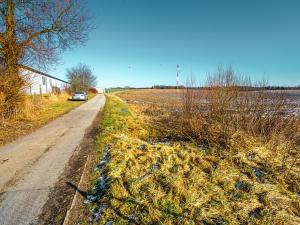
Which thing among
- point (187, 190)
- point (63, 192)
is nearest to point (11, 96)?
point (63, 192)

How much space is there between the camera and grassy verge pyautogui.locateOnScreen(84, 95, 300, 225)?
8.59 feet

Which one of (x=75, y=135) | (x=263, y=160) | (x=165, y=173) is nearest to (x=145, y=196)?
(x=165, y=173)

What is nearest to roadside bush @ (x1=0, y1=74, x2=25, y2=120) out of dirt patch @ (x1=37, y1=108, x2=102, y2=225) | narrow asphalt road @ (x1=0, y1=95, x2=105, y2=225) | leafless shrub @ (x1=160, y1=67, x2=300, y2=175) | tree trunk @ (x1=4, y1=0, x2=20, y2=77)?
tree trunk @ (x1=4, y1=0, x2=20, y2=77)

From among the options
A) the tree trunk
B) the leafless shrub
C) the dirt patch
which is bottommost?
the dirt patch

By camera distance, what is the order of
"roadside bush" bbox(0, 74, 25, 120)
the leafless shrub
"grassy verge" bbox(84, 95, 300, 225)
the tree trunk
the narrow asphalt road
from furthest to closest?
the tree trunk
"roadside bush" bbox(0, 74, 25, 120)
the leafless shrub
the narrow asphalt road
"grassy verge" bbox(84, 95, 300, 225)

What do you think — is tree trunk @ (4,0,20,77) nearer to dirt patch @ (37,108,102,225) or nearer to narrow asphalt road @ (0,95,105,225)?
narrow asphalt road @ (0,95,105,225)

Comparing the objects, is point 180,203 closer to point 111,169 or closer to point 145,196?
point 145,196

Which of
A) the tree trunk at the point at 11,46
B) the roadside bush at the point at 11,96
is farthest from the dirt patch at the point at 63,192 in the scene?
the tree trunk at the point at 11,46

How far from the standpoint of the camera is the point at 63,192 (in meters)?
3.28

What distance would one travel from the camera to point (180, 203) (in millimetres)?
2889

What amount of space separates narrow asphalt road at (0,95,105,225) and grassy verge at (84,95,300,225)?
2.80 ft

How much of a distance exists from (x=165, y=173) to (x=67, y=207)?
1.79m

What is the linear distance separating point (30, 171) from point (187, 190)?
10.8 ft

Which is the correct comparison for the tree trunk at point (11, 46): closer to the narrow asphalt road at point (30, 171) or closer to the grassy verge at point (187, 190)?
the narrow asphalt road at point (30, 171)
